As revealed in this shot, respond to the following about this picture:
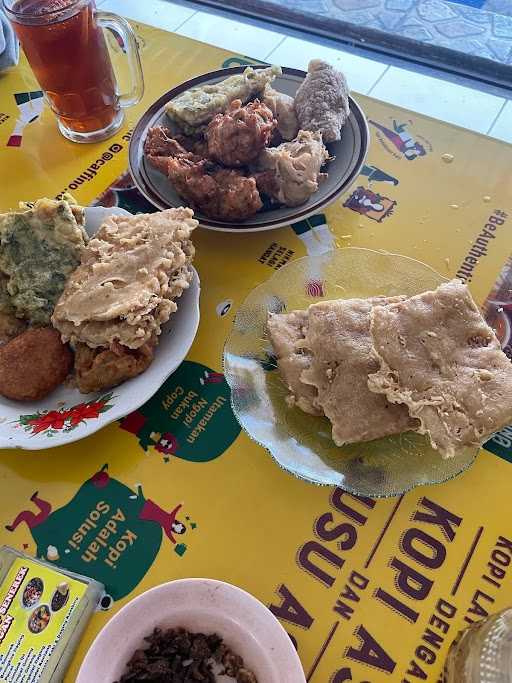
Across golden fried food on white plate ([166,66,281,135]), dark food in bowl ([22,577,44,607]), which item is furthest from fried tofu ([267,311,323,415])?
golden fried food on white plate ([166,66,281,135])

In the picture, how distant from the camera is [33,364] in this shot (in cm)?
110

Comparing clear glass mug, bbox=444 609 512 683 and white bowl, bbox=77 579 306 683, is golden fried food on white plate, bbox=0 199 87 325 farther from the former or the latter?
clear glass mug, bbox=444 609 512 683

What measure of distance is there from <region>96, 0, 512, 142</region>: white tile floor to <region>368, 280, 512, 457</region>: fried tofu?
0.86 metres

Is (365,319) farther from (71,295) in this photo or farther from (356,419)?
(71,295)

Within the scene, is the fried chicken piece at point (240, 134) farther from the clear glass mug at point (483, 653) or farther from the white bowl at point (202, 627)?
the clear glass mug at point (483, 653)

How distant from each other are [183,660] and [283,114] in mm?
1240

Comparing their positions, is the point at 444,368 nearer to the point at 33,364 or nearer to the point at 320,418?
the point at 320,418

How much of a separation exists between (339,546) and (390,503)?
0.39 ft

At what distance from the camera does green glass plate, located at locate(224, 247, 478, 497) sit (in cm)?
95

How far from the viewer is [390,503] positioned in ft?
3.27

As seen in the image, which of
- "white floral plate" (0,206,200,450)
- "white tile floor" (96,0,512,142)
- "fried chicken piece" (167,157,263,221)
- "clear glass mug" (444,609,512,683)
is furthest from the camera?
"white tile floor" (96,0,512,142)

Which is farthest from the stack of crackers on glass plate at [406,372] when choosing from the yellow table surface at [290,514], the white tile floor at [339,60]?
the white tile floor at [339,60]

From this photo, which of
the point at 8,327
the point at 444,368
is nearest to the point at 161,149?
the point at 8,327

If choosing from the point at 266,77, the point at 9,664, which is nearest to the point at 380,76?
the point at 266,77
